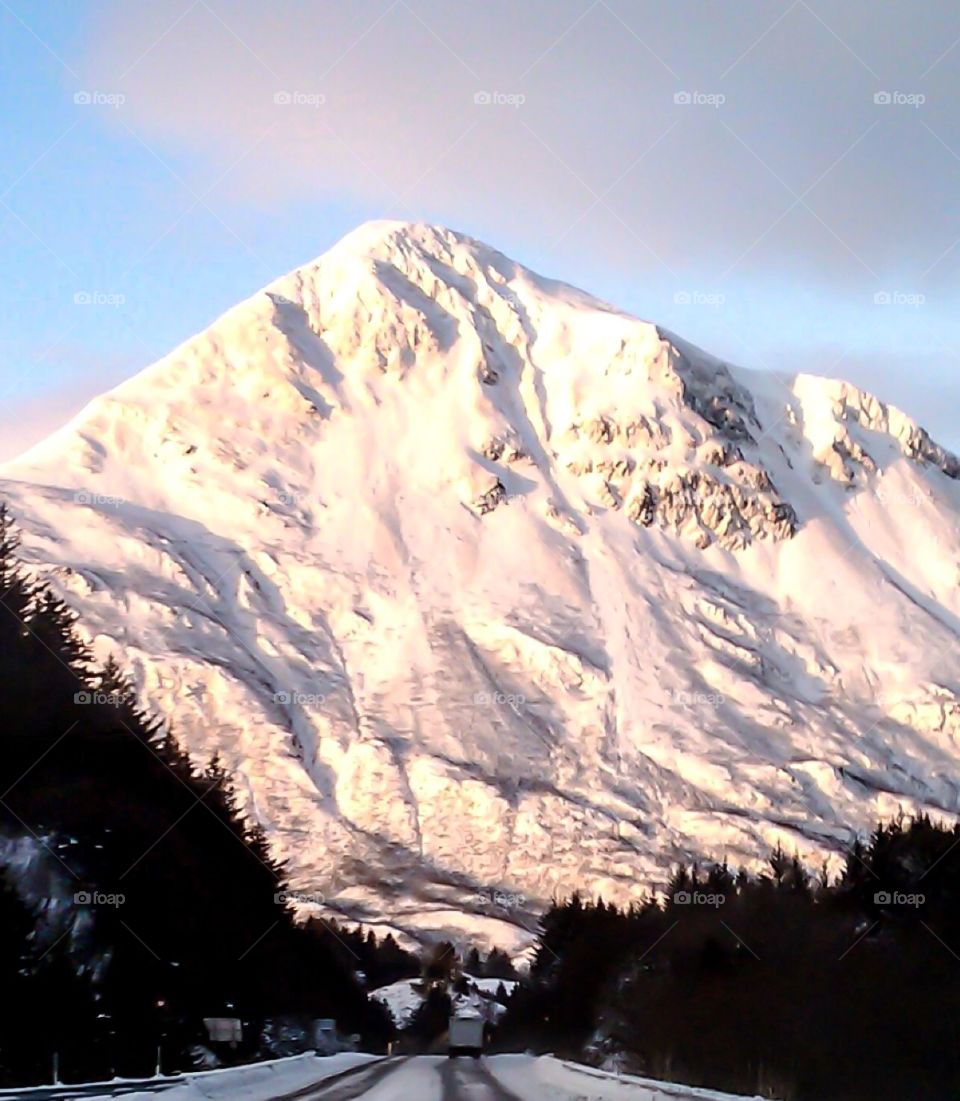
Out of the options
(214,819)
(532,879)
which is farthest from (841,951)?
(532,879)

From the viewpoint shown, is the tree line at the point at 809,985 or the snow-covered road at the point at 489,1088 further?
the tree line at the point at 809,985

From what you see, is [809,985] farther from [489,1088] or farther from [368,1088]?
[368,1088]

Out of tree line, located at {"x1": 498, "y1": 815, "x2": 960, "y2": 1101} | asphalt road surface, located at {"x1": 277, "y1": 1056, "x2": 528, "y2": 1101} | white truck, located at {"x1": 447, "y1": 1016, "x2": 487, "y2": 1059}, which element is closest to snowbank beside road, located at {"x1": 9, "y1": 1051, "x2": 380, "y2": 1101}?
asphalt road surface, located at {"x1": 277, "y1": 1056, "x2": 528, "y2": 1101}

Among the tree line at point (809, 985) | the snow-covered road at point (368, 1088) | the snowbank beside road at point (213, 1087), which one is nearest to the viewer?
the snowbank beside road at point (213, 1087)

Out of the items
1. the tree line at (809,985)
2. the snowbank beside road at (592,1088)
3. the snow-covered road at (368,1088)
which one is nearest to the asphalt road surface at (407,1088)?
the snow-covered road at (368,1088)

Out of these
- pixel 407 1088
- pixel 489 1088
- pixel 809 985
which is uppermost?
pixel 809 985

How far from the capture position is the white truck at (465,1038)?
237 ft

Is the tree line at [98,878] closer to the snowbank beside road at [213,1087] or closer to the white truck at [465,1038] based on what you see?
the snowbank beside road at [213,1087]

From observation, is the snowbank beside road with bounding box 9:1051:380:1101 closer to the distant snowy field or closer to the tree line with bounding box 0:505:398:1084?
the tree line with bounding box 0:505:398:1084

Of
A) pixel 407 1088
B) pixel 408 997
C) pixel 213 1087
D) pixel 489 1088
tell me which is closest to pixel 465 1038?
pixel 489 1088

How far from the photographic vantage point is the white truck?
72188 mm

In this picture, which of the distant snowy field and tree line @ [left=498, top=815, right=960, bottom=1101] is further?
the distant snowy field

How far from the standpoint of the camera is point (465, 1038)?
7262cm

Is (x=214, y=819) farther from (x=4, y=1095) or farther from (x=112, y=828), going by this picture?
(x=4, y=1095)
